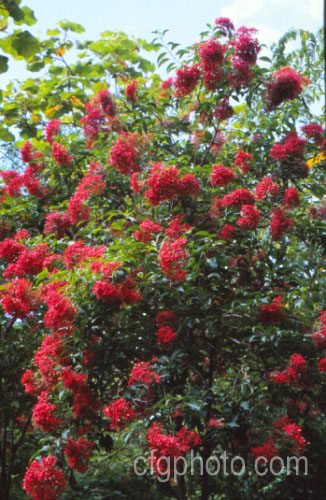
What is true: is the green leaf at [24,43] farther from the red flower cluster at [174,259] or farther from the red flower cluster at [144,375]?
the red flower cluster at [144,375]

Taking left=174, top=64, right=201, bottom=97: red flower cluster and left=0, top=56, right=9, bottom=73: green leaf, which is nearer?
left=0, top=56, right=9, bottom=73: green leaf

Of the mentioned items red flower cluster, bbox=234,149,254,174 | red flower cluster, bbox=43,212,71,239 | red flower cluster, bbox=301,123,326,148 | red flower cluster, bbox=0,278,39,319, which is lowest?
red flower cluster, bbox=0,278,39,319

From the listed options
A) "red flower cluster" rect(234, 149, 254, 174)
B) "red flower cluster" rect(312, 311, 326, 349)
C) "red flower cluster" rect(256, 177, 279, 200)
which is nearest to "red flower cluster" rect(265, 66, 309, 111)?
"red flower cluster" rect(234, 149, 254, 174)

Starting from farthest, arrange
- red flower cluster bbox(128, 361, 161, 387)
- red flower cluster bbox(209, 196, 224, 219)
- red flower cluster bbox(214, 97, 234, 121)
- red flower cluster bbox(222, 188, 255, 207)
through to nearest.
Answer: red flower cluster bbox(214, 97, 234, 121) → red flower cluster bbox(209, 196, 224, 219) → red flower cluster bbox(222, 188, 255, 207) → red flower cluster bbox(128, 361, 161, 387)

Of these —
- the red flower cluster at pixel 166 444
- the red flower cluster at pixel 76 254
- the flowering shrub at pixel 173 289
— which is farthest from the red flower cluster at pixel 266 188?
the red flower cluster at pixel 166 444

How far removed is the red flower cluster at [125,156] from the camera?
3.58m

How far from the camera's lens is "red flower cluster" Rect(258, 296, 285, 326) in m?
2.92

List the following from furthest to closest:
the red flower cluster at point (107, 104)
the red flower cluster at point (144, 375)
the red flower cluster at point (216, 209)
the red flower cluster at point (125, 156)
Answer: the red flower cluster at point (107, 104) < the red flower cluster at point (125, 156) < the red flower cluster at point (216, 209) < the red flower cluster at point (144, 375)

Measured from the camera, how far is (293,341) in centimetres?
318

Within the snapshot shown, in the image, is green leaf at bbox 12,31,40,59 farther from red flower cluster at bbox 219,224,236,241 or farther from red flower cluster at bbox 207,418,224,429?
red flower cluster at bbox 207,418,224,429

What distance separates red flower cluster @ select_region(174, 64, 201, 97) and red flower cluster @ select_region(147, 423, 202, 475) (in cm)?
278

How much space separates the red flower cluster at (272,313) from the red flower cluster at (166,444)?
3.12 feet

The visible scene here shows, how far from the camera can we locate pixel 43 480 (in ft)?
8.09

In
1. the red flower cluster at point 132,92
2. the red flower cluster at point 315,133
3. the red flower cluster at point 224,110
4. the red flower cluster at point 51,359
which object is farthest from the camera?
the red flower cluster at point 132,92
